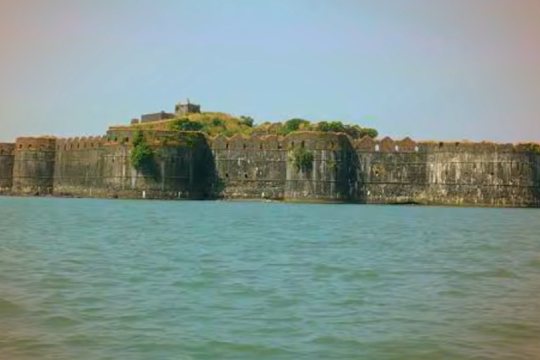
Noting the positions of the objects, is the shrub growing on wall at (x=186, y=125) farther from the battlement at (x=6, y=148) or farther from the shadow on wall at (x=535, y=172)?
the shadow on wall at (x=535, y=172)

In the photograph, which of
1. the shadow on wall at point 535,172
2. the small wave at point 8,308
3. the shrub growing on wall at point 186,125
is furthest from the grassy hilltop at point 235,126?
the small wave at point 8,308

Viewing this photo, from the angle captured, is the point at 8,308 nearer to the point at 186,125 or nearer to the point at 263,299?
the point at 263,299

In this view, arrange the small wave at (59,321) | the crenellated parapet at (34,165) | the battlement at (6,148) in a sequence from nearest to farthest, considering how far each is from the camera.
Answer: the small wave at (59,321) → the crenellated parapet at (34,165) → the battlement at (6,148)

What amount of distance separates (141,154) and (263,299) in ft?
151

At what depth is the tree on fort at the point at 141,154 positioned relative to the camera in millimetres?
57531

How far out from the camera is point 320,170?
56.4 meters

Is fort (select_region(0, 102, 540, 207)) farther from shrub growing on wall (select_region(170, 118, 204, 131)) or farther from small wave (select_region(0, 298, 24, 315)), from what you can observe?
small wave (select_region(0, 298, 24, 315))

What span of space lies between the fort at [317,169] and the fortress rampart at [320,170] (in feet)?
0.22

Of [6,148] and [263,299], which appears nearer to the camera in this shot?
[263,299]

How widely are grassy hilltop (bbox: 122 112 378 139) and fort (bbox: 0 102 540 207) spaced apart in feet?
53.0

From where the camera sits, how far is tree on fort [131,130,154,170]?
57531mm

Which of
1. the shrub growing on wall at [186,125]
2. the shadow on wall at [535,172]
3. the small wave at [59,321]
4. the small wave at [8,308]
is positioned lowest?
the small wave at [59,321]

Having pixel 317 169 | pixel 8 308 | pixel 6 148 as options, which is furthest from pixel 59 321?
pixel 6 148

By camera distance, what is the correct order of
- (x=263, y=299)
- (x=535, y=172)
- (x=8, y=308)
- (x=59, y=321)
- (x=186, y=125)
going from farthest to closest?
(x=186, y=125)
(x=535, y=172)
(x=263, y=299)
(x=8, y=308)
(x=59, y=321)
